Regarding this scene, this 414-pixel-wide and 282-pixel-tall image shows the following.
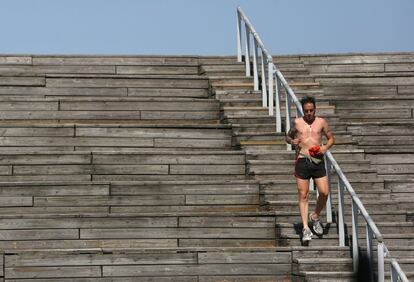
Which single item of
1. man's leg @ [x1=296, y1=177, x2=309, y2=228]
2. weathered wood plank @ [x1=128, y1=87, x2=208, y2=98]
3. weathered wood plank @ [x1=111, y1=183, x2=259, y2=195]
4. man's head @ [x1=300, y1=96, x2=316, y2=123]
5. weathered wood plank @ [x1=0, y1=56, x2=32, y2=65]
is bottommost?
Answer: man's leg @ [x1=296, y1=177, x2=309, y2=228]

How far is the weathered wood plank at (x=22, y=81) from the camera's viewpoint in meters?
20.5

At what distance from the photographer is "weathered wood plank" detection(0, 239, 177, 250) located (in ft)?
52.1

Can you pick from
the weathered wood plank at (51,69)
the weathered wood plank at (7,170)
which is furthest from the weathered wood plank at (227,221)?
the weathered wood plank at (51,69)

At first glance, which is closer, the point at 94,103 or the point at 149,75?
the point at 94,103

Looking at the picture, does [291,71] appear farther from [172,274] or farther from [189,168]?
[172,274]

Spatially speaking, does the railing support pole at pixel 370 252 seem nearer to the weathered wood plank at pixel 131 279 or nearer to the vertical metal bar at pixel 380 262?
the vertical metal bar at pixel 380 262

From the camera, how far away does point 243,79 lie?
21125 millimetres

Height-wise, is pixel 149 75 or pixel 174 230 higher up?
pixel 149 75

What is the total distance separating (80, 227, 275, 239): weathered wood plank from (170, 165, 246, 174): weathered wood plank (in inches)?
69.0

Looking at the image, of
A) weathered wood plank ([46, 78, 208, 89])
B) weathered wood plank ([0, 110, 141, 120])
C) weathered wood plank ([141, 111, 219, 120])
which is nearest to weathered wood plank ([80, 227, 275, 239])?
weathered wood plank ([0, 110, 141, 120])

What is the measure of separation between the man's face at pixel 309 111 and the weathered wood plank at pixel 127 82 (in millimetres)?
5275

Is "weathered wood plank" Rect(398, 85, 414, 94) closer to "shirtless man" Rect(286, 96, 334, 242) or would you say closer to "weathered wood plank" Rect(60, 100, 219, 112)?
"weathered wood plank" Rect(60, 100, 219, 112)

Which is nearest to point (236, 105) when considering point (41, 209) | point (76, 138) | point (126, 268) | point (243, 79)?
point (243, 79)

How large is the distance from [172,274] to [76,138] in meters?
3.90
